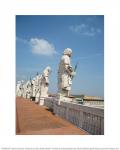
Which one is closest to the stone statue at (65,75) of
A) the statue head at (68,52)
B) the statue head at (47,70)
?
the statue head at (68,52)

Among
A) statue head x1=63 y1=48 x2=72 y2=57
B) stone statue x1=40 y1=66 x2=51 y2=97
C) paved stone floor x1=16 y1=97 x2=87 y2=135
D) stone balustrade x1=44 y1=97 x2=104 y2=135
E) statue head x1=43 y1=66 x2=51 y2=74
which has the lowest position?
paved stone floor x1=16 y1=97 x2=87 y2=135

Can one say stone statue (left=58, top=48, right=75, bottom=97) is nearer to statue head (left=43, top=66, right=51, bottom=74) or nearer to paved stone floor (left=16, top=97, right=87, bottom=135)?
paved stone floor (left=16, top=97, right=87, bottom=135)

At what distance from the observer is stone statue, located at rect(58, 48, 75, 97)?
6.05 m

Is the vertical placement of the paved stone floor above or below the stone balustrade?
below

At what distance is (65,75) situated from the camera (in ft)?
20.4

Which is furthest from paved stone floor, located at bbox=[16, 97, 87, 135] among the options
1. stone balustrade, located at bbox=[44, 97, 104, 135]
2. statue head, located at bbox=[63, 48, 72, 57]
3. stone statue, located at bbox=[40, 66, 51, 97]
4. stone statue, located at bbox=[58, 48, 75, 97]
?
stone statue, located at bbox=[40, 66, 51, 97]

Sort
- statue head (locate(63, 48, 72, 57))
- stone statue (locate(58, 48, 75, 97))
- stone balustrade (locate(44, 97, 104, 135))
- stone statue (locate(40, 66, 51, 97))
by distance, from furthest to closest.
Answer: stone statue (locate(40, 66, 51, 97))
stone statue (locate(58, 48, 75, 97))
statue head (locate(63, 48, 72, 57))
stone balustrade (locate(44, 97, 104, 135))

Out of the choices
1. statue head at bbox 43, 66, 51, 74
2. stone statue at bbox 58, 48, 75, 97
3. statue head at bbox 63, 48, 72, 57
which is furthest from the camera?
statue head at bbox 43, 66, 51, 74

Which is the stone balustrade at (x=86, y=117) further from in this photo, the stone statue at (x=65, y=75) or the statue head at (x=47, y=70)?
the statue head at (x=47, y=70)

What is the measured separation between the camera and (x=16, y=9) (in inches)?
184

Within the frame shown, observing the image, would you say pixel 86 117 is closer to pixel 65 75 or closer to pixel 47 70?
pixel 65 75
